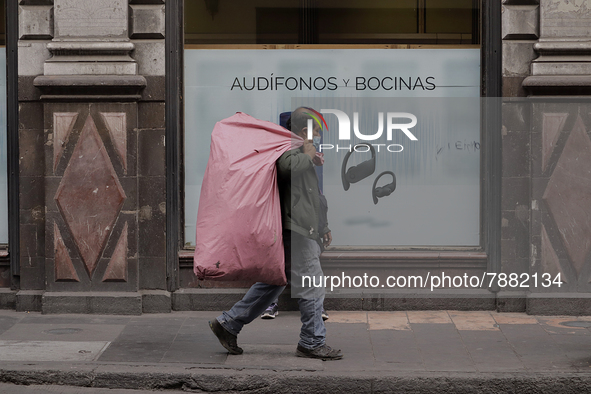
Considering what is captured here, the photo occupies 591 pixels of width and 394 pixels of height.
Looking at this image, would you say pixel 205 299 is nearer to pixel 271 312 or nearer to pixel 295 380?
pixel 271 312

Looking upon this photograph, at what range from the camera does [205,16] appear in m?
7.69

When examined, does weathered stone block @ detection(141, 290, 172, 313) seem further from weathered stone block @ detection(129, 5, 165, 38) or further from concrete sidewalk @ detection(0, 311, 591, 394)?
weathered stone block @ detection(129, 5, 165, 38)

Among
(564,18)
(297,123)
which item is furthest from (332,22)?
(564,18)

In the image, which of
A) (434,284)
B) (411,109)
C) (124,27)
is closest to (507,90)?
(411,109)

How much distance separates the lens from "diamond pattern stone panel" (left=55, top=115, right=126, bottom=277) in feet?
23.9

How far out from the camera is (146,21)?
7.37 metres

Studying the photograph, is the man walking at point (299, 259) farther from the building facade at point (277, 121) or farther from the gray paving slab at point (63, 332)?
the building facade at point (277, 121)

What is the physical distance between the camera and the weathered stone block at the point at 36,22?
24.2 feet

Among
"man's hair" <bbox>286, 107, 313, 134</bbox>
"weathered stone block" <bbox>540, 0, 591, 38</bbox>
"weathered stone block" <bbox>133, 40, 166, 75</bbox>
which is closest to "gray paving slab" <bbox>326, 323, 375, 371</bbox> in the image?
"man's hair" <bbox>286, 107, 313, 134</bbox>

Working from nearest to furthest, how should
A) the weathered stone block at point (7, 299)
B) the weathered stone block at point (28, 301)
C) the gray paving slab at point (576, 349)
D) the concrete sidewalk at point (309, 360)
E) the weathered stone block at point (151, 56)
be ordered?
the concrete sidewalk at point (309, 360)
the gray paving slab at point (576, 349)
the weathered stone block at point (151, 56)
the weathered stone block at point (28, 301)
the weathered stone block at point (7, 299)

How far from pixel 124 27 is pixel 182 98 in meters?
0.89

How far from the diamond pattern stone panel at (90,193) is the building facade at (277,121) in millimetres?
14

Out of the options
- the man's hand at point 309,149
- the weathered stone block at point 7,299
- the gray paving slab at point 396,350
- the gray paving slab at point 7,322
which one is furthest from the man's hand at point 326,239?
the weathered stone block at point 7,299

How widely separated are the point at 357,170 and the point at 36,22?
3.55 metres
